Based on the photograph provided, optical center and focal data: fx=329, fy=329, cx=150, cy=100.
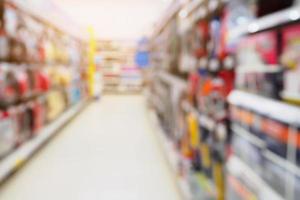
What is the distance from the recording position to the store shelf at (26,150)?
3.15m

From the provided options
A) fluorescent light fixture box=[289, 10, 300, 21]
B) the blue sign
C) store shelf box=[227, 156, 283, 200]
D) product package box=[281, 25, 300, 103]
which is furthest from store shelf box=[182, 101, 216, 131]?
the blue sign

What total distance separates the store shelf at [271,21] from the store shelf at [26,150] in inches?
104

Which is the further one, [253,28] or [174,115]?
[174,115]

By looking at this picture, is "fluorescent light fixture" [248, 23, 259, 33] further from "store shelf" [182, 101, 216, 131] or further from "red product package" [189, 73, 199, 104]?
"red product package" [189, 73, 199, 104]

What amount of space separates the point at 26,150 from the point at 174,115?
5.69 ft

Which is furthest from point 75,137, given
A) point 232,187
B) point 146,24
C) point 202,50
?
point 146,24

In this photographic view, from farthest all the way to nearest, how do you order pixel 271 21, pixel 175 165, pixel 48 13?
pixel 48 13 < pixel 175 165 < pixel 271 21

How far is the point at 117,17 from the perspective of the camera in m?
12.3

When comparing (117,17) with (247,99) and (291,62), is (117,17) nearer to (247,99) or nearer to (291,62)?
(247,99)

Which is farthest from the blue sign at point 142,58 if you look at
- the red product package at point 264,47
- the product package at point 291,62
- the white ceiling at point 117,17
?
the product package at point 291,62

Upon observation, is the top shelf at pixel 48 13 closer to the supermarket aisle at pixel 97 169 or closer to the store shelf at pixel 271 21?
the supermarket aisle at pixel 97 169

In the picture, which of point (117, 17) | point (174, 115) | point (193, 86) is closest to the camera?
point (193, 86)

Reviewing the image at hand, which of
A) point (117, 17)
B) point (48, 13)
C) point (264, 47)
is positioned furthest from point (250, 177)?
point (117, 17)

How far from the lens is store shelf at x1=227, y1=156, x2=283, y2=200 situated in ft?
3.45
